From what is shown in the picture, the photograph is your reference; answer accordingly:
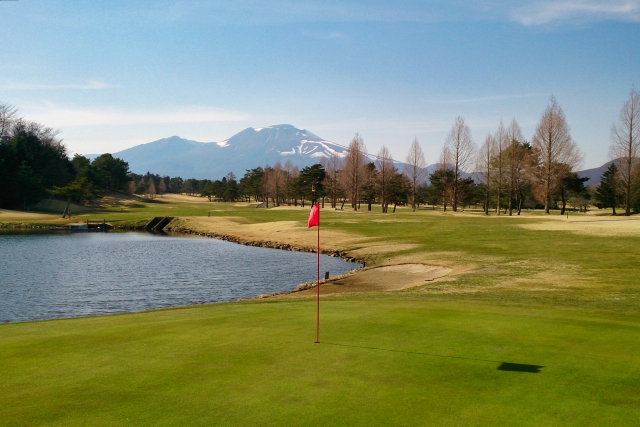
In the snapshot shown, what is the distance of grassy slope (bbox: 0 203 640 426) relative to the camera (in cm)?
688

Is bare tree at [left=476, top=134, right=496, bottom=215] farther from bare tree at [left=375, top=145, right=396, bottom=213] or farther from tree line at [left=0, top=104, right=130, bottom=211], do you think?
tree line at [left=0, top=104, right=130, bottom=211]

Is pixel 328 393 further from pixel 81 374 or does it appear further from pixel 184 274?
pixel 184 274

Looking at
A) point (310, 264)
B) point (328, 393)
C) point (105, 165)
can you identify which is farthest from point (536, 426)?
point (105, 165)

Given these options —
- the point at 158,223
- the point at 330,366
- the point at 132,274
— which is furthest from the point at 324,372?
the point at 158,223

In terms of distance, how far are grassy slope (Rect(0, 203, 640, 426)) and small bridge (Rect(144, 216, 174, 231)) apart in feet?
234

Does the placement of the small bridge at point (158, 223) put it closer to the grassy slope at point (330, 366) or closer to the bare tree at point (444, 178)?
the bare tree at point (444, 178)

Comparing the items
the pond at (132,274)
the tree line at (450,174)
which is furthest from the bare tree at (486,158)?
the pond at (132,274)

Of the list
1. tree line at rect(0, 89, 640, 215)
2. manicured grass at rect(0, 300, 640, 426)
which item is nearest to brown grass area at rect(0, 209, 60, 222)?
tree line at rect(0, 89, 640, 215)

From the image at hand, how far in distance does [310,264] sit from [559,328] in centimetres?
3042

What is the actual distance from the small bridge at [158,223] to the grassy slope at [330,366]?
71.3 m

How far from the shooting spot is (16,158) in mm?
105938

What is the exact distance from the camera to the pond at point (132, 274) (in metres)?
25.9

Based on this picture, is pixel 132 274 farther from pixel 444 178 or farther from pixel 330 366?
pixel 444 178

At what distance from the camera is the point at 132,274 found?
3566 centimetres
